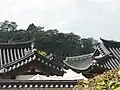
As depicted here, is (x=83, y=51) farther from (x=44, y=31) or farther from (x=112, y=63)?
(x=112, y=63)

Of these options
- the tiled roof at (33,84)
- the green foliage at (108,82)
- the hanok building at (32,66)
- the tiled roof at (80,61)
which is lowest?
the green foliage at (108,82)

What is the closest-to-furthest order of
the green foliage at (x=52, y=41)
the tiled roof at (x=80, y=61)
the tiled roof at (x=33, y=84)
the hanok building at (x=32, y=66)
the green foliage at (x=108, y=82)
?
the green foliage at (x=108, y=82) < the tiled roof at (x=33, y=84) < the hanok building at (x=32, y=66) < the tiled roof at (x=80, y=61) < the green foliage at (x=52, y=41)

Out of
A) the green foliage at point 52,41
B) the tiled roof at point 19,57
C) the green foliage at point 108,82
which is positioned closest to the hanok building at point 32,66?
the tiled roof at point 19,57

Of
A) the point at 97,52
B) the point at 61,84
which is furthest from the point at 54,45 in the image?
the point at 61,84

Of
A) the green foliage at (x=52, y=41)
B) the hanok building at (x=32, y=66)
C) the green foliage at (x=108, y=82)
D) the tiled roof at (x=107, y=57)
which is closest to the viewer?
the green foliage at (x=108, y=82)

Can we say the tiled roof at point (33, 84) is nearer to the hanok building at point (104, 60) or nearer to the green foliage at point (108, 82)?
the hanok building at point (104, 60)

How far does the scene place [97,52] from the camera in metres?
29.5

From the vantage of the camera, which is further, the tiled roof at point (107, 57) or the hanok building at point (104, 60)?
the tiled roof at point (107, 57)

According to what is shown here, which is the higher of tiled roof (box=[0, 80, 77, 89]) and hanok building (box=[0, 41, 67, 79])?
hanok building (box=[0, 41, 67, 79])

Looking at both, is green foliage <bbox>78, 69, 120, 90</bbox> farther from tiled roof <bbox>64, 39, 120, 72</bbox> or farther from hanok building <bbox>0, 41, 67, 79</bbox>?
tiled roof <bbox>64, 39, 120, 72</bbox>

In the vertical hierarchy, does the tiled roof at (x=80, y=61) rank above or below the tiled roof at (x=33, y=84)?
above

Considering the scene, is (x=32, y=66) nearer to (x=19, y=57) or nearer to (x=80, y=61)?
(x=19, y=57)

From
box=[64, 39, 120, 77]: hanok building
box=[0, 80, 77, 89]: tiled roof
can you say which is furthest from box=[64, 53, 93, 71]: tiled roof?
box=[0, 80, 77, 89]: tiled roof

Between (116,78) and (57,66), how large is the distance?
17.6m
